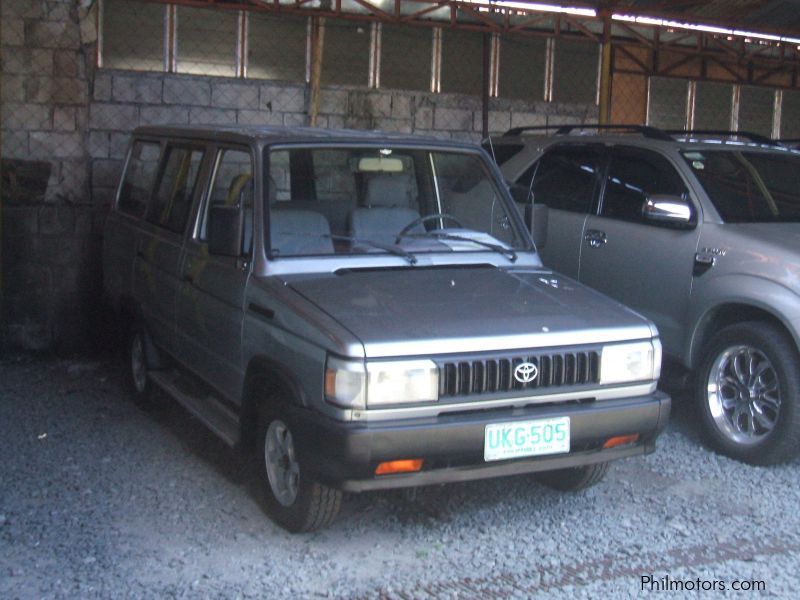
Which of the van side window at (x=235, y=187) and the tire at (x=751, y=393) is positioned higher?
the van side window at (x=235, y=187)

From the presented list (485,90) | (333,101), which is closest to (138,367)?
(333,101)

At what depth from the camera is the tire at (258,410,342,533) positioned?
4637 millimetres

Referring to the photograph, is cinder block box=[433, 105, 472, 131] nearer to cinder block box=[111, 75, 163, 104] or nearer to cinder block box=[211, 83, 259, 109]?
cinder block box=[211, 83, 259, 109]

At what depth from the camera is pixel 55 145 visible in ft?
29.2

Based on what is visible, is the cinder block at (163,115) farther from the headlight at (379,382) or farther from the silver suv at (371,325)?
the headlight at (379,382)

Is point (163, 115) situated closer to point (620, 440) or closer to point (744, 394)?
point (744, 394)

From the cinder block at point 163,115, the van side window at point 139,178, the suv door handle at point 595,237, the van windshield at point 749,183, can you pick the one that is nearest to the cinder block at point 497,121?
the cinder block at point 163,115

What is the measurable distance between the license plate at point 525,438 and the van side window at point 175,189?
8.08 ft

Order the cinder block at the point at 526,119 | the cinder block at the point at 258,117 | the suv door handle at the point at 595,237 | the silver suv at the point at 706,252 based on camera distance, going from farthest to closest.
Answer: the cinder block at the point at 526,119, the cinder block at the point at 258,117, the suv door handle at the point at 595,237, the silver suv at the point at 706,252

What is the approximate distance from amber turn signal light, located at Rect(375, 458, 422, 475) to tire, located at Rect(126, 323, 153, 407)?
283 centimetres

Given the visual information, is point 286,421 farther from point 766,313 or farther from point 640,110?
point 640,110

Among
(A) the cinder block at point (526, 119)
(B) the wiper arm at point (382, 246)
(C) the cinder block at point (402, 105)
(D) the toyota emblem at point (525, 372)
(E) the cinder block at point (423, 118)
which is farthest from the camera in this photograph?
(A) the cinder block at point (526, 119)

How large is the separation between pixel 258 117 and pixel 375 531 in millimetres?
6364

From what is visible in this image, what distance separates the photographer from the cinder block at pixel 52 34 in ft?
28.6
